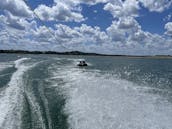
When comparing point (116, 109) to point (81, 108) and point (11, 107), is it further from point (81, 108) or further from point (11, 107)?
point (11, 107)

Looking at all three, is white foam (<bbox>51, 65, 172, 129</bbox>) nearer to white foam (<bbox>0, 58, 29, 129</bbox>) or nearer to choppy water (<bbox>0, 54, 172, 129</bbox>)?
choppy water (<bbox>0, 54, 172, 129</bbox>)

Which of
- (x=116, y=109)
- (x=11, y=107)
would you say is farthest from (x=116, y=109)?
(x=11, y=107)

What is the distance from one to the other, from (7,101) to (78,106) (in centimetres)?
491

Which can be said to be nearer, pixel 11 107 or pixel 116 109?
pixel 11 107

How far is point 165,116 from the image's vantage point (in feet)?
54.9

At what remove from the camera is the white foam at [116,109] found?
14.8 metres

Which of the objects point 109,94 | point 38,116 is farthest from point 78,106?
point 109,94

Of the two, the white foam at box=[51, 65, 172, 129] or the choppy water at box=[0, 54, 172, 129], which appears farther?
the white foam at box=[51, 65, 172, 129]

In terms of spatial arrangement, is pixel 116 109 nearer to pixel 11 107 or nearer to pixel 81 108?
pixel 81 108

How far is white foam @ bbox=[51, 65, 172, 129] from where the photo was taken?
14773 mm

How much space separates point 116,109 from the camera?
17750 millimetres

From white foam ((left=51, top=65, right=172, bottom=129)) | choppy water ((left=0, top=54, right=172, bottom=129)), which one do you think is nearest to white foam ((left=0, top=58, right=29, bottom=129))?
choppy water ((left=0, top=54, right=172, bottom=129))

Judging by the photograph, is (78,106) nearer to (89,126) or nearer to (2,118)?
(89,126)

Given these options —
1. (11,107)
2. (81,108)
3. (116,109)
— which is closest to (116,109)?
(116,109)
